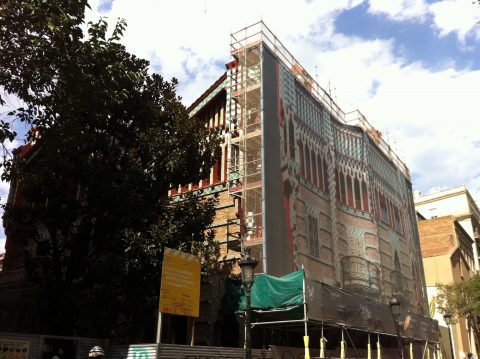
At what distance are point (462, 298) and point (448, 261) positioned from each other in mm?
9483

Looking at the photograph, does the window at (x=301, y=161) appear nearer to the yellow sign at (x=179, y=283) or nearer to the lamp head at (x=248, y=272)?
the yellow sign at (x=179, y=283)

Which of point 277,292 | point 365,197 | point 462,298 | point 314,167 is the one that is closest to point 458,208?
point 462,298

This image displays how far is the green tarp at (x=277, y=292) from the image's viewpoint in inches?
572

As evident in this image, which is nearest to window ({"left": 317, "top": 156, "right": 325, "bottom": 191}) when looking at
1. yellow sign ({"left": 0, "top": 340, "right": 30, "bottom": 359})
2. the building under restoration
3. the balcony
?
the building under restoration

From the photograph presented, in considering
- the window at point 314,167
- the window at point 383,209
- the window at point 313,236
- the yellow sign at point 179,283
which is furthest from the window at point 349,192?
the yellow sign at point 179,283

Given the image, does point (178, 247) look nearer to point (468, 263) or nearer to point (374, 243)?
point (374, 243)

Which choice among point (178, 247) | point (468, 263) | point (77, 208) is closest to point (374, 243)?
point (178, 247)

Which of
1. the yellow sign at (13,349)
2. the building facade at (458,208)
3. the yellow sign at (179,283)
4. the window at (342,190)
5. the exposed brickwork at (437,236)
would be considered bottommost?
the yellow sign at (13,349)

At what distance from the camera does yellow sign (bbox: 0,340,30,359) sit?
34.1ft

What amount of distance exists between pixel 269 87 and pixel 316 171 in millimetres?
4424

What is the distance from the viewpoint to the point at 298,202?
1920 cm

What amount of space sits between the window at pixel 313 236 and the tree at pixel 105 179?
5.87 meters

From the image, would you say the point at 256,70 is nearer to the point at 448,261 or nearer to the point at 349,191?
the point at 349,191

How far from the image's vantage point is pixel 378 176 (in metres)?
28.1
